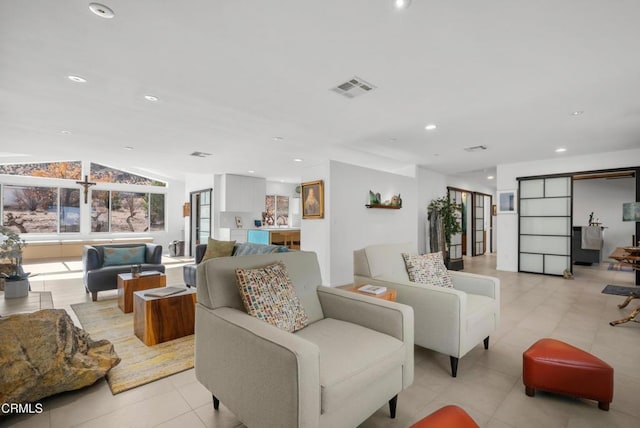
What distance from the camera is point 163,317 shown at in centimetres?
300

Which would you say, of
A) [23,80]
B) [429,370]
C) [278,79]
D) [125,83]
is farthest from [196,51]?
[429,370]

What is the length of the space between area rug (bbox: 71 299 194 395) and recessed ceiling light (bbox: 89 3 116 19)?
2.55m

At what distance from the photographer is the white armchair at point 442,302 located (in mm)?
2305

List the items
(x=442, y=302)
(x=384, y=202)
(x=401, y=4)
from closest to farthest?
(x=401, y=4) < (x=442, y=302) < (x=384, y=202)

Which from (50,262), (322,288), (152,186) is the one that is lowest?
(50,262)

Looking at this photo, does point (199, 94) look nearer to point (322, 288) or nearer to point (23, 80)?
point (23, 80)

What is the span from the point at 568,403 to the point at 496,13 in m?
2.62

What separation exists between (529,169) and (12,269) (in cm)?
884

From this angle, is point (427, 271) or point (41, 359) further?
point (427, 271)

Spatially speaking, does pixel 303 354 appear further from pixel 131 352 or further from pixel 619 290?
pixel 619 290

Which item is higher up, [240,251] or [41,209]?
[41,209]

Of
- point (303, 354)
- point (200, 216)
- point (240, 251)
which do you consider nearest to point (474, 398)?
point (303, 354)

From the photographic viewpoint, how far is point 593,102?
3.46m

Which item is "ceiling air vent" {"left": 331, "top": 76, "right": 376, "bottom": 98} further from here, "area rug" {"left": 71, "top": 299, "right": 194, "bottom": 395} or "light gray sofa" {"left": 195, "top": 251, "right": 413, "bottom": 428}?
"area rug" {"left": 71, "top": 299, "right": 194, "bottom": 395}
